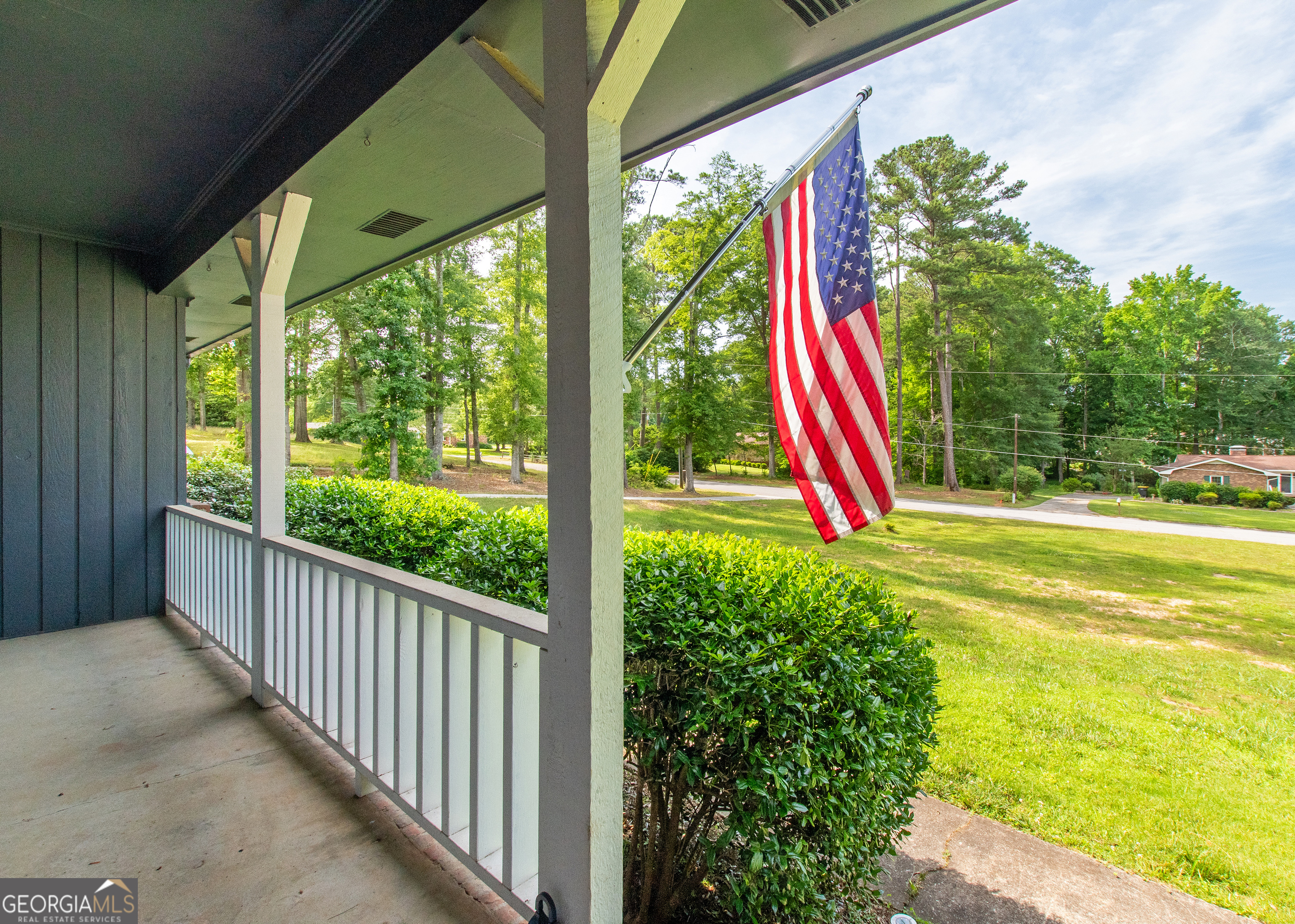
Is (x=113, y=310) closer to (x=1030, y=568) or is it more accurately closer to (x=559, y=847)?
(x=559, y=847)

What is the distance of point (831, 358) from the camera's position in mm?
1715

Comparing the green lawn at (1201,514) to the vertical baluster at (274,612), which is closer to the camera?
the vertical baluster at (274,612)

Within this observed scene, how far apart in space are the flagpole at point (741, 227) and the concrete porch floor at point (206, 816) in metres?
1.62

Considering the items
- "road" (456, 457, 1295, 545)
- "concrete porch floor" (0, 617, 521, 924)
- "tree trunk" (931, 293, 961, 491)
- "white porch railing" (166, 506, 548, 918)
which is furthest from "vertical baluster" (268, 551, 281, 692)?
"tree trunk" (931, 293, 961, 491)

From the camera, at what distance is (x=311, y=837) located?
1624 mm

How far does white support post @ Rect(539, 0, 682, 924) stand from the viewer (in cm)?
99

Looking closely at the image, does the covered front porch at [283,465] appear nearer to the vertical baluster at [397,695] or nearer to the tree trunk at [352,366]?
the vertical baluster at [397,695]

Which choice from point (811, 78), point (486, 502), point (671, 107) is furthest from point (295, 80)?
point (486, 502)

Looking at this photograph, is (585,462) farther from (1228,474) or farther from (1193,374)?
(1228,474)

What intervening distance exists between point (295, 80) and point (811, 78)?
5.69 ft

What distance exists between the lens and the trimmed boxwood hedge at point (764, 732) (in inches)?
48.0

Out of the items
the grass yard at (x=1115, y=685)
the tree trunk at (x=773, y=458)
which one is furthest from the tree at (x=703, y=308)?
the grass yard at (x=1115, y=685)

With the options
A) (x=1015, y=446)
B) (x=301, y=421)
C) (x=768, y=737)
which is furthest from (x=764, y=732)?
(x=301, y=421)

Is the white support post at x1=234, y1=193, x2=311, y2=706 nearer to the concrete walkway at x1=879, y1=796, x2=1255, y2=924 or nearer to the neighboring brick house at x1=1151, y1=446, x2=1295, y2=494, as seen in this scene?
the concrete walkway at x1=879, y1=796, x2=1255, y2=924
